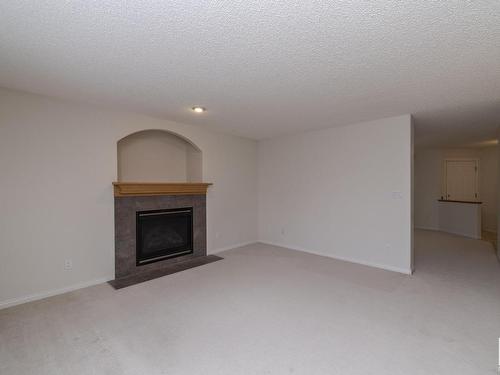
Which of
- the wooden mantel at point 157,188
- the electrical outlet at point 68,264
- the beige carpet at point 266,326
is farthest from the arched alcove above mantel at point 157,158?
the beige carpet at point 266,326

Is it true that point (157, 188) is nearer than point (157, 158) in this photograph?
Yes

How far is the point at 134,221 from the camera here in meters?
3.82

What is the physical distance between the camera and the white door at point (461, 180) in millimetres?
7148

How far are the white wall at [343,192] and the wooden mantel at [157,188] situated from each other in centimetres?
176

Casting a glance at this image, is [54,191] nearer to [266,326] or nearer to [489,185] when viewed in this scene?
[266,326]

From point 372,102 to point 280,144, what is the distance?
95.3 inches

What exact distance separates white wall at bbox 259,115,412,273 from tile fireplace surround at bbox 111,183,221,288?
1751 millimetres

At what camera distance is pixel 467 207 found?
641 cm

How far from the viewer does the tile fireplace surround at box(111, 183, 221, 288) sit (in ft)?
12.0

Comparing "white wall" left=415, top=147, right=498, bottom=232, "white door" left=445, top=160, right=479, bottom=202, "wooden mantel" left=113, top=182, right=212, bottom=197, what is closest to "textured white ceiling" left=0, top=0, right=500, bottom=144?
"wooden mantel" left=113, top=182, right=212, bottom=197

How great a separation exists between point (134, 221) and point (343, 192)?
3.57 meters

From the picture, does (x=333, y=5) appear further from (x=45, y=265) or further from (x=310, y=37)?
(x=45, y=265)

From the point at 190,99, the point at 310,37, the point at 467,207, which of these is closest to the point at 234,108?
the point at 190,99

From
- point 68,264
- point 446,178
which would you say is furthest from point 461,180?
point 68,264
